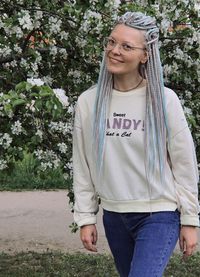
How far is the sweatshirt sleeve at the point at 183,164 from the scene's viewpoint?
2697mm

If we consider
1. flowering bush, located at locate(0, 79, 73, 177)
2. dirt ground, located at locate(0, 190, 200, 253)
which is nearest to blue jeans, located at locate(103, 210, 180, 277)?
flowering bush, located at locate(0, 79, 73, 177)

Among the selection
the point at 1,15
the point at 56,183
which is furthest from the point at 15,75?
the point at 56,183

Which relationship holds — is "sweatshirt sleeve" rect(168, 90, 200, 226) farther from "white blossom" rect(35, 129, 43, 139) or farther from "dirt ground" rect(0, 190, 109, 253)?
"dirt ground" rect(0, 190, 109, 253)

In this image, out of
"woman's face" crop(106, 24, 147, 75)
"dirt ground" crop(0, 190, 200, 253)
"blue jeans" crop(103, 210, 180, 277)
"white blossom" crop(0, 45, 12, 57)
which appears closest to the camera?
"blue jeans" crop(103, 210, 180, 277)

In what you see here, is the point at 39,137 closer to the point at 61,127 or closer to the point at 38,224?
the point at 61,127

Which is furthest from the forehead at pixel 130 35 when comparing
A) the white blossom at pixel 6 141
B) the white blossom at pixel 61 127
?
the white blossom at pixel 6 141

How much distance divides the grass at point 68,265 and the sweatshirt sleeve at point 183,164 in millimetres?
2781

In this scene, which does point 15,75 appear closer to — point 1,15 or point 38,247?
point 1,15

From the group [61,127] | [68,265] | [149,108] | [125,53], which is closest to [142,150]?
[149,108]

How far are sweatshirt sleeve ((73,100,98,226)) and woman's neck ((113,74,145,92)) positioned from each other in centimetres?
22

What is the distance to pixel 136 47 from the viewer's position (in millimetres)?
2719

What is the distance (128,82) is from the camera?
2.77 m

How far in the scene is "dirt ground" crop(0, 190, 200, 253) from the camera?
21.1 ft

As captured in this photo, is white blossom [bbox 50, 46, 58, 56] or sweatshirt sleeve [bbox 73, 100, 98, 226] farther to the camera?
white blossom [bbox 50, 46, 58, 56]
